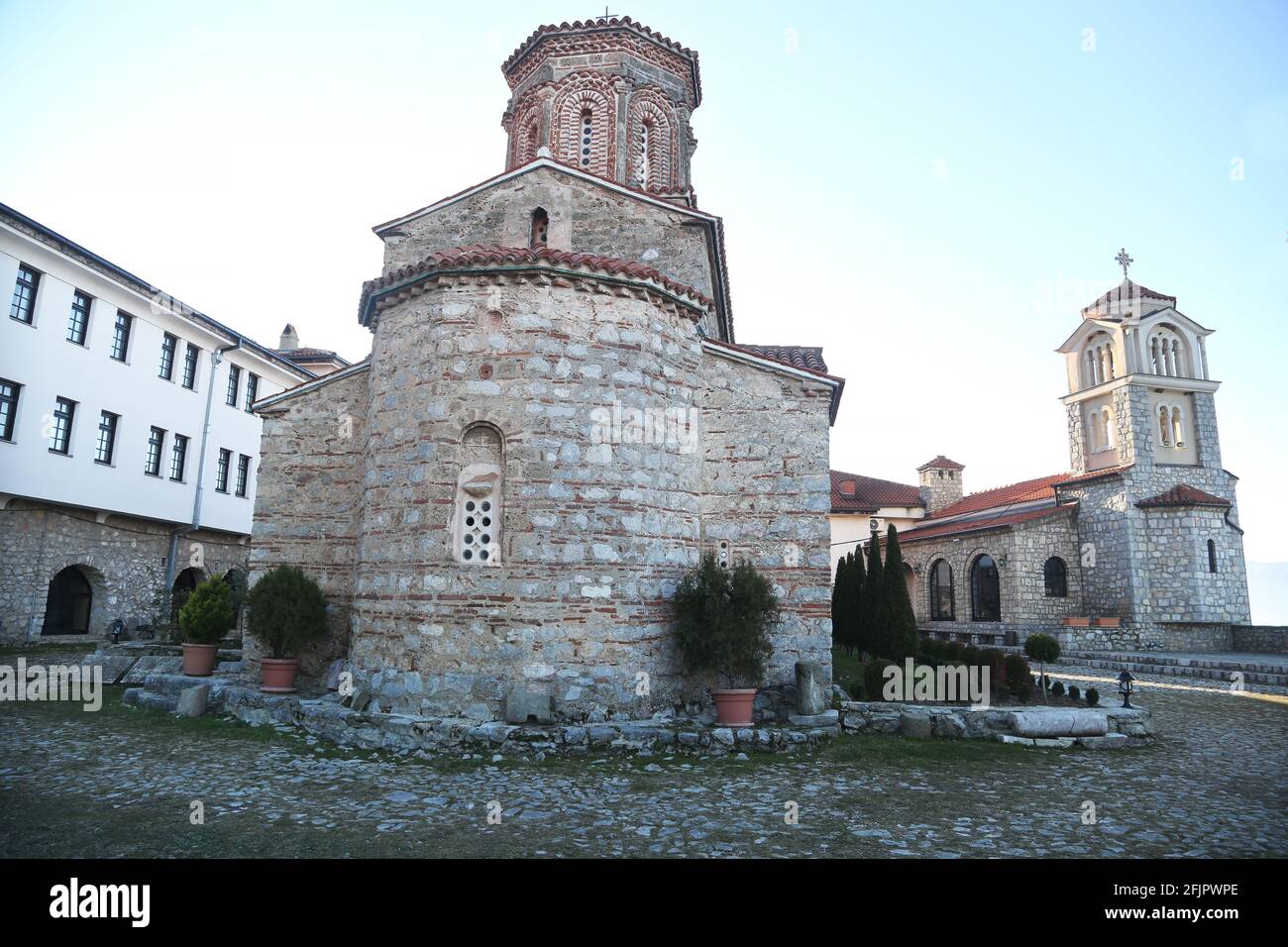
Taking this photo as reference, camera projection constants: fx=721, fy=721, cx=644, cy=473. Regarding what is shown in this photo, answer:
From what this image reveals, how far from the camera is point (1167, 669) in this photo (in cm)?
1639

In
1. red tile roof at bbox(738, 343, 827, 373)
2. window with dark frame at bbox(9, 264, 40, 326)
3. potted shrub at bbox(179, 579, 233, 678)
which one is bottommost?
potted shrub at bbox(179, 579, 233, 678)

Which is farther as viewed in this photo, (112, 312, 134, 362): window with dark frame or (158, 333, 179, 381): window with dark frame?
(158, 333, 179, 381): window with dark frame

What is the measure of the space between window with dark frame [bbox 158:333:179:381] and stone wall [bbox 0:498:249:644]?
12.4 feet

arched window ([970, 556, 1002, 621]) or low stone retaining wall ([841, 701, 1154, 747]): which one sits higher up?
arched window ([970, 556, 1002, 621])

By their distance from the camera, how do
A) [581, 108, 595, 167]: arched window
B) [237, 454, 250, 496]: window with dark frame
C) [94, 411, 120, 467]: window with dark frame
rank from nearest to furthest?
[581, 108, 595, 167]: arched window < [94, 411, 120, 467]: window with dark frame < [237, 454, 250, 496]: window with dark frame

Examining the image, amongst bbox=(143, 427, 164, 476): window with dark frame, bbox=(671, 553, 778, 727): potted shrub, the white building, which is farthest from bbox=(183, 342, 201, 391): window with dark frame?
bbox=(671, 553, 778, 727): potted shrub

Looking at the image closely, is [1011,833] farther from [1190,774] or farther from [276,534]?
[276,534]

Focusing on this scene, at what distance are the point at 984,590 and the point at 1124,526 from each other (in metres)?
4.90

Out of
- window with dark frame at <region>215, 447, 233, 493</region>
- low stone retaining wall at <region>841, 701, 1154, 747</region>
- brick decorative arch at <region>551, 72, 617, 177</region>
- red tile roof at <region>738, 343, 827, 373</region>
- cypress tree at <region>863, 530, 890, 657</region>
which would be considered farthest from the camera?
window with dark frame at <region>215, 447, 233, 493</region>

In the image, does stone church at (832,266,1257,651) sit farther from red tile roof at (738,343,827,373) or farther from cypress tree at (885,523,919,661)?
red tile roof at (738,343,827,373)

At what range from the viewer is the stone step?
1374cm

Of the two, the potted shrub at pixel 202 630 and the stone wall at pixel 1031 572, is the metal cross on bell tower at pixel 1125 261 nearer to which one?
the stone wall at pixel 1031 572

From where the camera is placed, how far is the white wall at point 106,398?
14.8 metres
